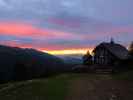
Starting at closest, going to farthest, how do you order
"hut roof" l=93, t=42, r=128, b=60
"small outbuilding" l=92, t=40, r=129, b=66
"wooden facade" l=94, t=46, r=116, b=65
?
"small outbuilding" l=92, t=40, r=129, b=66, "hut roof" l=93, t=42, r=128, b=60, "wooden facade" l=94, t=46, r=116, b=65

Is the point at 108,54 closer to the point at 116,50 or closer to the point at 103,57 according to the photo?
the point at 103,57

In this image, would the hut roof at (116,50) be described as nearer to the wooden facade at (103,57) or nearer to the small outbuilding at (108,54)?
the small outbuilding at (108,54)

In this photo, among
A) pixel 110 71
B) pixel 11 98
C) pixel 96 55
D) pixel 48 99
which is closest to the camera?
pixel 48 99

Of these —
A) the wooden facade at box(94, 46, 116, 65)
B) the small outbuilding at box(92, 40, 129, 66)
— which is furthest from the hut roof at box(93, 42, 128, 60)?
the wooden facade at box(94, 46, 116, 65)

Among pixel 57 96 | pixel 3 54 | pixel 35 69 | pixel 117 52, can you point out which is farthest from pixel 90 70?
pixel 3 54

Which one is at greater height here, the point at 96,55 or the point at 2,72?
the point at 96,55

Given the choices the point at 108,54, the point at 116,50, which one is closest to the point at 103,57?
the point at 108,54

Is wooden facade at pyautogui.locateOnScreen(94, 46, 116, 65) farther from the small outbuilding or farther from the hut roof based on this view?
the hut roof

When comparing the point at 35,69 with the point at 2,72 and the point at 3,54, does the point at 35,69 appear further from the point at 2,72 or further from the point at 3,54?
the point at 3,54

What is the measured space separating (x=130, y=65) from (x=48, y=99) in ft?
104

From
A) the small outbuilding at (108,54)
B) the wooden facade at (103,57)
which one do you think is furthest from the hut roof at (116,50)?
the wooden facade at (103,57)

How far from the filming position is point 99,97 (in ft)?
67.3

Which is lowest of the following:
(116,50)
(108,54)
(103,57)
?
(103,57)

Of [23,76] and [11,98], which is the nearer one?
[11,98]
